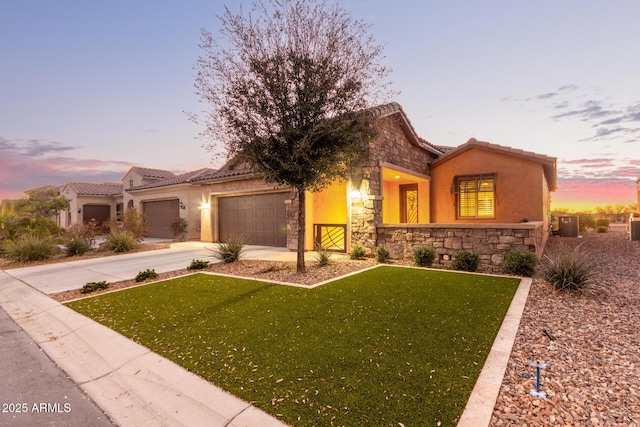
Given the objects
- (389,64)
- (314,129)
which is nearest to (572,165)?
(389,64)

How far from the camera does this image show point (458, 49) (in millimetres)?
10602

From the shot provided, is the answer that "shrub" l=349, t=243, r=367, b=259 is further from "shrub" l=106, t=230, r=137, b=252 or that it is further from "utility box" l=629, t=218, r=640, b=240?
"utility box" l=629, t=218, r=640, b=240

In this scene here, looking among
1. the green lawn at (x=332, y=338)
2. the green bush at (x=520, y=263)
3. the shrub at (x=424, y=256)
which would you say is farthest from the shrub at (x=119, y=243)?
the green bush at (x=520, y=263)

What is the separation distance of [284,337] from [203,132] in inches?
222

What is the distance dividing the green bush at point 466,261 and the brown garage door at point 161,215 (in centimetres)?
1629

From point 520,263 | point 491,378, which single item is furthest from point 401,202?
point 491,378

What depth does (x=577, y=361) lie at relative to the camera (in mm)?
3117

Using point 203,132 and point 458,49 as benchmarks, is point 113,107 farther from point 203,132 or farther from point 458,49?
point 458,49

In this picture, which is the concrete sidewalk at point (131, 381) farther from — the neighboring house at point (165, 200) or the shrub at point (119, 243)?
the neighboring house at point (165, 200)

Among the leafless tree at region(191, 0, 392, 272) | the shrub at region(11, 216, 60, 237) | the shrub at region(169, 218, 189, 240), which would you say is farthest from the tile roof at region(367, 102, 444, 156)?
the shrub at region(11, 216, 60, 237)

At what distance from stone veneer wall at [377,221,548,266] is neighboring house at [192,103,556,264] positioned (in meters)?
0.03

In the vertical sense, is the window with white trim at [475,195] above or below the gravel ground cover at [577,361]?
above

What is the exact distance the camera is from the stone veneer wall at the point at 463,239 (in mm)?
7693

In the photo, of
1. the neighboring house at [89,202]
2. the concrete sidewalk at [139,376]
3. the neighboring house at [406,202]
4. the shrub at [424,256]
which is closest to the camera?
the concrete sidewalk at [139,376]
